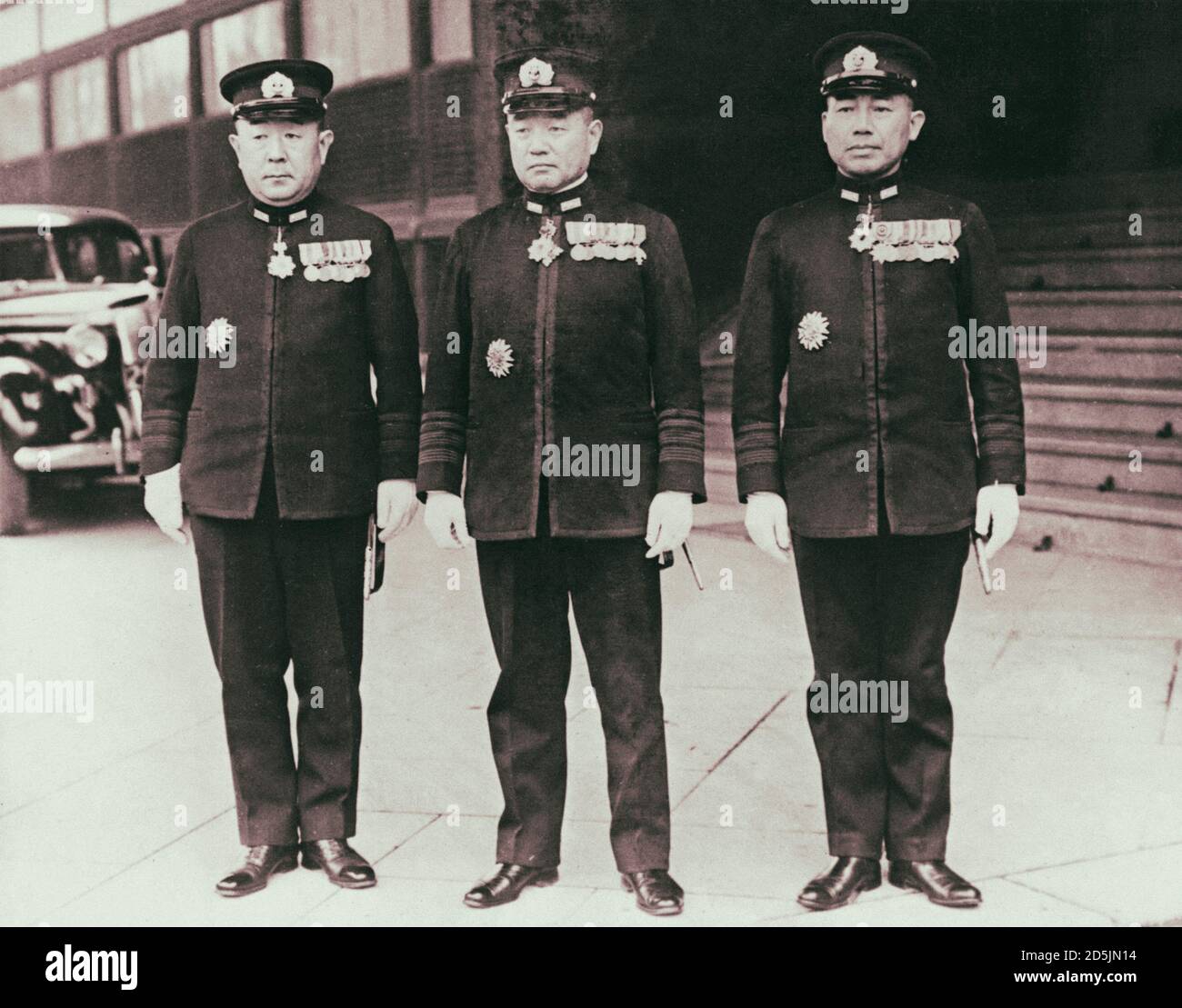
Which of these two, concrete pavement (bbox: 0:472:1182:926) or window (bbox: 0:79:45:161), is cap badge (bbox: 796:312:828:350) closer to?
concrete pavement (bbox: 0:472:1182:926)

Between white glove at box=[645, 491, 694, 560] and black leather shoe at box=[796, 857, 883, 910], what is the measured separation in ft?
2.96

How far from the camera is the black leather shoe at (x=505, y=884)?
151 inches

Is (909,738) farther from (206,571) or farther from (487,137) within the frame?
(487,137)

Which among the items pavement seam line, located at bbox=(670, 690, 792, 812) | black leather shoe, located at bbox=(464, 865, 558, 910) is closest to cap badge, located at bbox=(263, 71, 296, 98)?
black leather shoe, located at bbox=(464, 865, 558, 910)

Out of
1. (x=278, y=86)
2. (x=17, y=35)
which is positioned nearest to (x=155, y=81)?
(x=17, y=35)

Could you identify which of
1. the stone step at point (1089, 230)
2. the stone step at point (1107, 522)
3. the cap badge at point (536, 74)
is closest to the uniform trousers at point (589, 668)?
the cap badge at point (536, 74)

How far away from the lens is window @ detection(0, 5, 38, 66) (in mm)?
7012

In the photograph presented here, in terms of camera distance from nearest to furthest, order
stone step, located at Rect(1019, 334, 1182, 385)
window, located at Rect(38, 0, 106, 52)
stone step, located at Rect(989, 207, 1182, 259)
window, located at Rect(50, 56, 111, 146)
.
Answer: window, located at Rect(38, 0, 106, 52) → window, located at Rect(50, 56, 111, 146) → stone step, located at Rect(1019, 334, 1182, 385) → stone step, located at Rect(989, 207, 1182, 259)

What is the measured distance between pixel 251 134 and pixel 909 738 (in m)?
2.19

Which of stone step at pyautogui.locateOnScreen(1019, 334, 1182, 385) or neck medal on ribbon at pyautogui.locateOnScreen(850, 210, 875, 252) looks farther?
stone step at pyautogui.locateOnScreen(1019, 334, 1182, 385)

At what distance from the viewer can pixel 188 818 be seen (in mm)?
4621

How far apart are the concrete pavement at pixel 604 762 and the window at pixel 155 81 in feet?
7.83

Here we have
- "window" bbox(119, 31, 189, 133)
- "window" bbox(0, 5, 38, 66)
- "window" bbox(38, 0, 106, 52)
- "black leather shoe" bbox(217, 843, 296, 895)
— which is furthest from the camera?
"window" bbox(119, 31, 189, 133)

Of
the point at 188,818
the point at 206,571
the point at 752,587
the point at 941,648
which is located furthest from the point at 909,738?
the point at 752,587
